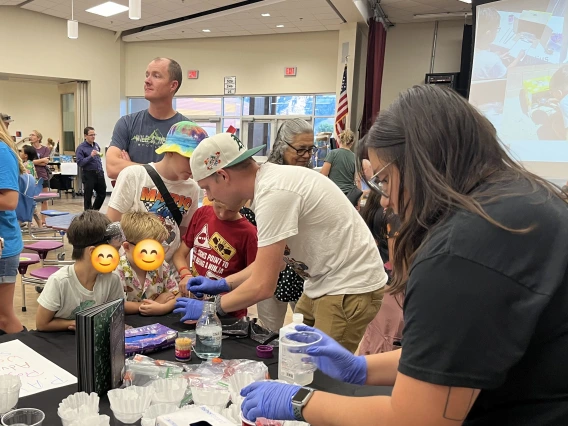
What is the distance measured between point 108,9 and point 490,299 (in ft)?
33.0

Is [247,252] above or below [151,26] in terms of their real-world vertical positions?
below

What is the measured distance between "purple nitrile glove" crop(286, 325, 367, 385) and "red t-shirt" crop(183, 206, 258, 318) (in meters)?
0.86

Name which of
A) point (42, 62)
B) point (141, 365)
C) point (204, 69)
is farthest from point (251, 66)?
point (141, 365)

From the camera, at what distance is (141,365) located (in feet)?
4.45

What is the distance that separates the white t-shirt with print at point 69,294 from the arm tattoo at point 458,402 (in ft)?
4.11

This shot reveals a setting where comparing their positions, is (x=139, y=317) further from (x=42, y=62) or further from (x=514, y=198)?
(x=42, y=62)

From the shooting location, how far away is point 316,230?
1.76 m

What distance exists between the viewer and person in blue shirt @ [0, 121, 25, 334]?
219 centimetres

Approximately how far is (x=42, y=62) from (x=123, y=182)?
9508mm

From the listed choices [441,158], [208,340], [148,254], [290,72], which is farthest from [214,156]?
[290,72]

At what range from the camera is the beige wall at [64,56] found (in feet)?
31.0

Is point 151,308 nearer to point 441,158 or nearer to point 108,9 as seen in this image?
point 441,158

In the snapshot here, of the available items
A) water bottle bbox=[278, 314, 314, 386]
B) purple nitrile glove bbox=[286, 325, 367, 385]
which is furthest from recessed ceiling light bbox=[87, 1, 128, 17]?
purple nitrile glove bbox=[286, 325, 367, 385]

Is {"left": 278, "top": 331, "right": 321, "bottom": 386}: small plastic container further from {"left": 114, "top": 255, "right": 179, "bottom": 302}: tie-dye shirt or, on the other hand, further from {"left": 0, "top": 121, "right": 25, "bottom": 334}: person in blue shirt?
{"left": 0, "top": 121, "right": 25, "bottom": 334}: person in blue shirt
